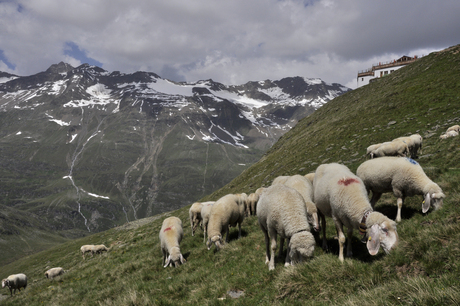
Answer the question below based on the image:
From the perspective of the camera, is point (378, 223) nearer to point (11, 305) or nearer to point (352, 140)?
point (11, 305)

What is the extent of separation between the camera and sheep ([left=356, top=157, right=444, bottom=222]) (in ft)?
34.5

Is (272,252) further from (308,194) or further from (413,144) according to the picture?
(413,144)

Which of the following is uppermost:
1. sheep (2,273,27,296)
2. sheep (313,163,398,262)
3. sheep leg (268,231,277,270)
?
sheep (313,163,398,262)

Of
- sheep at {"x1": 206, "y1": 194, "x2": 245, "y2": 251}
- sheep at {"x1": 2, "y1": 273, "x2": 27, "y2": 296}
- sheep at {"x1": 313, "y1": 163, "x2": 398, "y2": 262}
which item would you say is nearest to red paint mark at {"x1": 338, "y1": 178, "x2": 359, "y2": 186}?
sheep at {"x1": 313, "y1": 163, "x2": 398, "y2": 262}

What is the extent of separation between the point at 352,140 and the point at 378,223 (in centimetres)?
3147

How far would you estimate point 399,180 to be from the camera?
11.7 m

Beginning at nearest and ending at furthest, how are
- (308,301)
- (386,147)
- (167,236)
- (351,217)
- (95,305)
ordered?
(308,301), (351,217), (95,305), (167,236), (386,147)

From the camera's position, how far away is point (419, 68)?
53219 mm

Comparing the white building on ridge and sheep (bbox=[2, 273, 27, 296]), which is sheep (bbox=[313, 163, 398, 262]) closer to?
sheep (bbox=[2, 273, 27, 296])

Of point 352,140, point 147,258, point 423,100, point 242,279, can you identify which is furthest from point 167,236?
point 423,100

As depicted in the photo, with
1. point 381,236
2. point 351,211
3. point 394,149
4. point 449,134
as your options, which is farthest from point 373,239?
point 449,134

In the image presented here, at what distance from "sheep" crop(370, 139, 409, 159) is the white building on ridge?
9155 centimetres

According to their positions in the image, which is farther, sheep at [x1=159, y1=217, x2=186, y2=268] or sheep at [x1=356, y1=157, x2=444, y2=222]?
sheep at [x1=159, y1=217, x2=186, y2=268]

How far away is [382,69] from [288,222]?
376 feet
